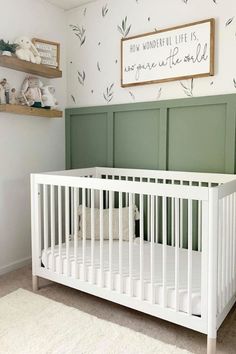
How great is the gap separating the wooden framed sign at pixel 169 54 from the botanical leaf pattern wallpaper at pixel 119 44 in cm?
5

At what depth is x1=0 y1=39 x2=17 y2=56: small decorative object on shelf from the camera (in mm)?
2265

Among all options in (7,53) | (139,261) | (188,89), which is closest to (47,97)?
(7,53)

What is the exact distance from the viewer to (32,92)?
8.20 feet

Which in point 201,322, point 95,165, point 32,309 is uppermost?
point 95,165

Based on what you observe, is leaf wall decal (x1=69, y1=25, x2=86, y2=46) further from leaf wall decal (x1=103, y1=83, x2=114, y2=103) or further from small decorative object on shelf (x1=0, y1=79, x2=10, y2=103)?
small decorative object on shelf (x1=0, y1=79, x2=10, y2=103)

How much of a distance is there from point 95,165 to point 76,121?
45 cm

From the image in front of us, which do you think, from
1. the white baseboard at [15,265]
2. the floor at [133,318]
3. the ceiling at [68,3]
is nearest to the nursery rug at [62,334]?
the floor at [133,318]

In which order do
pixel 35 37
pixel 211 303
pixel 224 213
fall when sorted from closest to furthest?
pixel 211 303
pixel 224 213
pixel 35 37

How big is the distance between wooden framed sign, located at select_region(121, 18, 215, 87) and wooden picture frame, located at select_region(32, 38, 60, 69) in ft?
1.91

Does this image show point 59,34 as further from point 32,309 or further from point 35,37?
point 32,309

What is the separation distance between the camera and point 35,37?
262 centimetres

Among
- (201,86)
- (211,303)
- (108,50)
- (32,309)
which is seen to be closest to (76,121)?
(108,50)

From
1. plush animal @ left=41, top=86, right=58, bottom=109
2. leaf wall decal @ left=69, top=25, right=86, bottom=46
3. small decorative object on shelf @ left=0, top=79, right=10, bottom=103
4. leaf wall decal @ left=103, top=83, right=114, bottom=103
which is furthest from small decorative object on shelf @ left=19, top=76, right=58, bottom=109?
leaf wall decal @ left=69, top=25, right=86, bottom=46

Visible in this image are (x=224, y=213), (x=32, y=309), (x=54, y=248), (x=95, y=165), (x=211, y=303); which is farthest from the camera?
(x=95, y=165)
